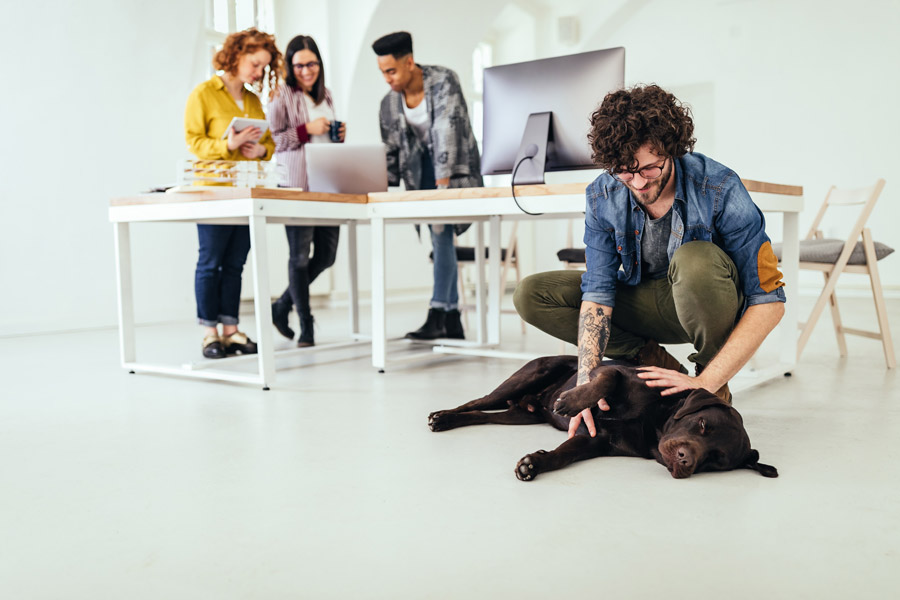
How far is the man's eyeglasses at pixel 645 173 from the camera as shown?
1575 mm

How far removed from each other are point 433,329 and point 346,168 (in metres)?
0.91

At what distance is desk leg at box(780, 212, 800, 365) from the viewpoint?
2.57 m

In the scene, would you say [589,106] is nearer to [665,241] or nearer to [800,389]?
[665,241]

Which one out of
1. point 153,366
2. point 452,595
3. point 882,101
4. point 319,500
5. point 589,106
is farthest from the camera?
point 882,101

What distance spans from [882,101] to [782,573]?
6.29 m

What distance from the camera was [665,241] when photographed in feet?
5.86

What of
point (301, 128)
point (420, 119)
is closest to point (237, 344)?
point (301, 128)

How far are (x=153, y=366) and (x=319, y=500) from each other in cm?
156

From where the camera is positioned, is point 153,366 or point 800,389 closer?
point 800,389

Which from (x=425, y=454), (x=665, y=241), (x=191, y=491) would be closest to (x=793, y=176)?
(x=665, y=241)

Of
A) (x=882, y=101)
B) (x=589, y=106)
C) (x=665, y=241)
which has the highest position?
(x=882, y=101)

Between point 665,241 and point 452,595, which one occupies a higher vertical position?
point 665,241

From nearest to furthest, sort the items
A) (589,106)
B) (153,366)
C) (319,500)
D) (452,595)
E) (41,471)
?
1. (452,595)
2. (319,500)
3. (41,471)
4. (589,106)
5. (153,366)

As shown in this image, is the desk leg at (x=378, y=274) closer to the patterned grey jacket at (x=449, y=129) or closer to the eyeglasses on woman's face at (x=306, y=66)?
the patterned grey jacket at (x=449, y=129)
